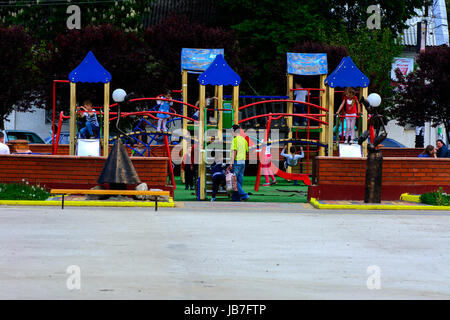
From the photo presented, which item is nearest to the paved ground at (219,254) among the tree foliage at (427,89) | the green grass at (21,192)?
the green grass at (21,192)

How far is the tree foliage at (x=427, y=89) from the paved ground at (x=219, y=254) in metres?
17.8

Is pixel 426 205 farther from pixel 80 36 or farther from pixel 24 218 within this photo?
pixel 80 36

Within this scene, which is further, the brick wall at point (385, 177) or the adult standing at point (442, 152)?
the adult standing at point (442, 152)

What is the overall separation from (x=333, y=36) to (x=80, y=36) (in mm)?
12157

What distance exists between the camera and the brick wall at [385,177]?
20.4m

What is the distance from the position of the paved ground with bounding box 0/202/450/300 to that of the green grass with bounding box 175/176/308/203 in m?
3.69

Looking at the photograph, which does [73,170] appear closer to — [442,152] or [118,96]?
[118,96]

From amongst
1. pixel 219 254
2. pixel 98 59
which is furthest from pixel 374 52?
pixel 219 254

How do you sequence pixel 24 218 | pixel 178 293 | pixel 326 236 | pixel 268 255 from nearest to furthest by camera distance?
pixel 178 293, pixel 268 255, pixel 326 236, pixel 24 218

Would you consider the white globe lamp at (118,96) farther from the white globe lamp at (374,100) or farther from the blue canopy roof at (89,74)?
the white globe lamp at (374,100)

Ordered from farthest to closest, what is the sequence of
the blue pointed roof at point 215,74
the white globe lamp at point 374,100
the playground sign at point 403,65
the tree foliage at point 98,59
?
the playground sign at point 403,65 → the tree foliage at point 98,59 → the blue pointed roof at point 215,74 → the white globe lamp at point 374,100

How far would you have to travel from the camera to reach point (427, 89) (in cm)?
3484
